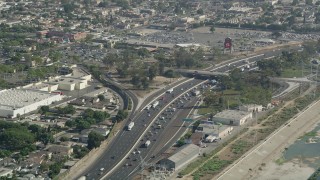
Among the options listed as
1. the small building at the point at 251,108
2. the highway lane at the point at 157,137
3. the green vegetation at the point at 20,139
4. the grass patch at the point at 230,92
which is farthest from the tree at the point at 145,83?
the green vegetation at the point at 20,139

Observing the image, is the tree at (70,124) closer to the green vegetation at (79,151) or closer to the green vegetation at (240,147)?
the green vegetation at (79,151)

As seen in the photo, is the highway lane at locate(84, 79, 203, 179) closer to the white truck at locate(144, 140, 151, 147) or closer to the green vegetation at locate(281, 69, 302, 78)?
the white truck at locate(144, 140, 151, 147)

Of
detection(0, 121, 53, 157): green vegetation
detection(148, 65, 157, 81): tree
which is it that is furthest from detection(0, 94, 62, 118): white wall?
detection(148, 65, 157, 81): tree

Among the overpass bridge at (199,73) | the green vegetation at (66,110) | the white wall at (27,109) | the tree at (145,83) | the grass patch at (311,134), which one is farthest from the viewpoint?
the overpass bridge at (199,73)

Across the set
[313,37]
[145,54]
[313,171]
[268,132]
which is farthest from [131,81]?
[313,37]

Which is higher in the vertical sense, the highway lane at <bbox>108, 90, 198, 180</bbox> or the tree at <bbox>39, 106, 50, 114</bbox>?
the tree at <bbox>39, 106, 50, 114</bbox>

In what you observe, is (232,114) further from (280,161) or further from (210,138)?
(280,161)
